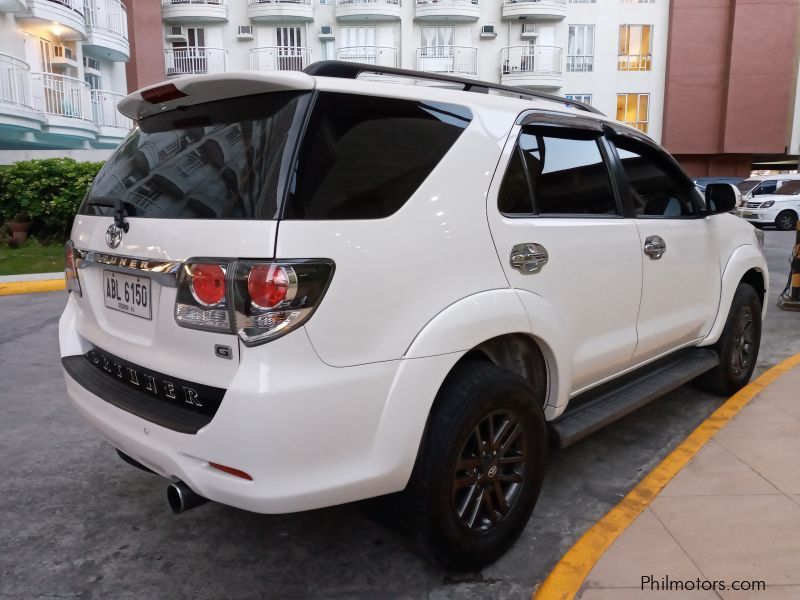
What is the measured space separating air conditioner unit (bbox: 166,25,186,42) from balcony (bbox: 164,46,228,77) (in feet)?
3.75

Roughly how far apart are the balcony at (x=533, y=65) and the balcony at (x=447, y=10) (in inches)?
90.7

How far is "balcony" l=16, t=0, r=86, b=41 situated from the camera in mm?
17781

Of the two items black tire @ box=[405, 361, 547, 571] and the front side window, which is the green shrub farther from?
black tire @ box=[405, 361, 547, 571]

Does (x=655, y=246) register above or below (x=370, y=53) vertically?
below

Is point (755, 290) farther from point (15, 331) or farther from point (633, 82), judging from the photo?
point (633, 82)

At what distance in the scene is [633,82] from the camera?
33.1 meters

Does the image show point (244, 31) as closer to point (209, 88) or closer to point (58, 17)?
point (58, 17)

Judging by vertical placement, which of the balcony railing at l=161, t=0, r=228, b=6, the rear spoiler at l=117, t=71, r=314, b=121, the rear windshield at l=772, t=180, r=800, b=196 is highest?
the balcony railing at l=161, t=0, r=228, b=6

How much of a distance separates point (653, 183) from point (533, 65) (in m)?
29.6

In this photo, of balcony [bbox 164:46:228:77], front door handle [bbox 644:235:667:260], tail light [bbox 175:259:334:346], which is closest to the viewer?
tail light [bbox 175:259:334:346]

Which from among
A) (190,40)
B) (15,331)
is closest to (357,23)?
(190,40)

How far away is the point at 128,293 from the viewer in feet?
8.24

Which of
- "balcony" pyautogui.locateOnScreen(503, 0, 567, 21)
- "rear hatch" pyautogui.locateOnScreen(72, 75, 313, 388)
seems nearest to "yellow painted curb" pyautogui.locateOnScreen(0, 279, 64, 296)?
"rear hatch" pyautogui.locateOnScreen(72, 75, 313, 388)

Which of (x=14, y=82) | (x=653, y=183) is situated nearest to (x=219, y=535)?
(x=653, y=183)
